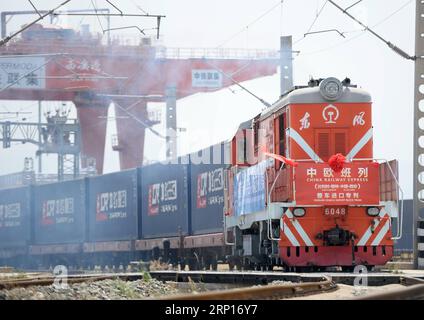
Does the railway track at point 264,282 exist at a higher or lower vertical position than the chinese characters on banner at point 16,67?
lower

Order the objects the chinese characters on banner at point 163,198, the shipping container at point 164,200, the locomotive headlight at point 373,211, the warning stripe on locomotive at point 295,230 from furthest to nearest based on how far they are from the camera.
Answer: the chinese characters on banner at point 163,198 < the shipping container at point 164,200 < the locomotive headlight at point 373,211 < the warning stripe on locomotive at point 295,230

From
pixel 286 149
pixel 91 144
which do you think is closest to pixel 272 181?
pixel 286 149

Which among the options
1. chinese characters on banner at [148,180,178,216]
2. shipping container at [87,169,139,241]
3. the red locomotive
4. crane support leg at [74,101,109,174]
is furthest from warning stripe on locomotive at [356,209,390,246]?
crane support leg at [74,101,109,174]

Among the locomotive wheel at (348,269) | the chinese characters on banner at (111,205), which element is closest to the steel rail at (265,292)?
the locomotive wheel at (348,269)

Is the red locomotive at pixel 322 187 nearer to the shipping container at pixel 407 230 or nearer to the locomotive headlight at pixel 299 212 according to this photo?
the locomotive headlight at pixel 299 212

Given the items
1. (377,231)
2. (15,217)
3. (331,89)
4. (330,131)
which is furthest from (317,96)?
(15,217)

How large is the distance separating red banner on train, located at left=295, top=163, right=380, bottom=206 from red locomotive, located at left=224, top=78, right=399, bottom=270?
16mm

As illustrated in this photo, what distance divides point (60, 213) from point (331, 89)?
65.3 feet

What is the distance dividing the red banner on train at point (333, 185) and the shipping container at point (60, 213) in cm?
1832

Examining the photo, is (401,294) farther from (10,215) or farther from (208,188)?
(10,215)

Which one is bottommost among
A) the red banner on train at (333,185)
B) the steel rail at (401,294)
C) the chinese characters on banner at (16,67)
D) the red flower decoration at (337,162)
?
the steel rail at (401,294)

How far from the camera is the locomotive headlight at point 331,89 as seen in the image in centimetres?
1662

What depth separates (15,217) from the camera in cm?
3844
